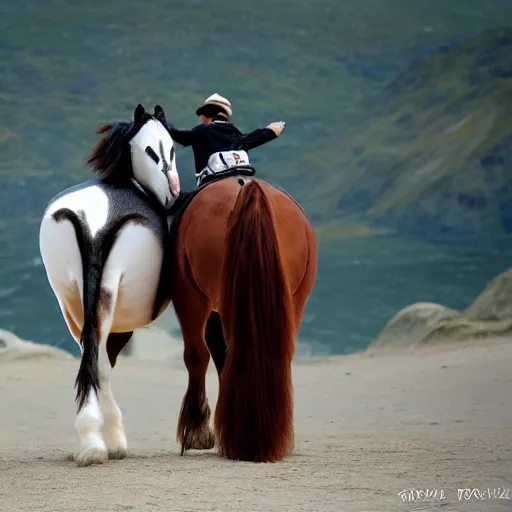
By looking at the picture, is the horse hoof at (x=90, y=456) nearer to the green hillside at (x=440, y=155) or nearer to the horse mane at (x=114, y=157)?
the horse mane at (x=114, y=157)

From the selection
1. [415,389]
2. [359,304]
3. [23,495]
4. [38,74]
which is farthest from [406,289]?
[23,495]

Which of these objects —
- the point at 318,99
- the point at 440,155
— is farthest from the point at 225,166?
the point at 318,99

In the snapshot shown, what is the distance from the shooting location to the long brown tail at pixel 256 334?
463 cm

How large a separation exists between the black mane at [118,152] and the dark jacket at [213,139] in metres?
0.13

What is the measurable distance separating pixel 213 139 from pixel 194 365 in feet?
3.50

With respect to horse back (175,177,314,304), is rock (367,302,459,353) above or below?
above

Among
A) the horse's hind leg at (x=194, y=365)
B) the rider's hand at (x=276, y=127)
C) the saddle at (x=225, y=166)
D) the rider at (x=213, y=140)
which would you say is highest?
the rider's hand at (x=276, y=127)

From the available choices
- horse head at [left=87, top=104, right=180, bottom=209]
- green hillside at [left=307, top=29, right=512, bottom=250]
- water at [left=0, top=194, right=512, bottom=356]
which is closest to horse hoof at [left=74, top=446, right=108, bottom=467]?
horse head at [left=87, top=104, right=180, bottom=209]

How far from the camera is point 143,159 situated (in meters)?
5.26

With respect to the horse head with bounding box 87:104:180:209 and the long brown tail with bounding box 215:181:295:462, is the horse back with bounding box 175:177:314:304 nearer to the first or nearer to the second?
the long brown tail with bounding box 215:181:295:462

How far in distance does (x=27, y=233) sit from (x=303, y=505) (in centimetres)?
947

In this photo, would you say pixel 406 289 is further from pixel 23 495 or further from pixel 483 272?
pixel 23 495

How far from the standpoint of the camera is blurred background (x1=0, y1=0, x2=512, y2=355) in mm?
12828

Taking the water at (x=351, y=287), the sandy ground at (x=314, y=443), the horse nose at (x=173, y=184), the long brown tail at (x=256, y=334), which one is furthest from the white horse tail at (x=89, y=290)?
the water at (x=351, y=287)
